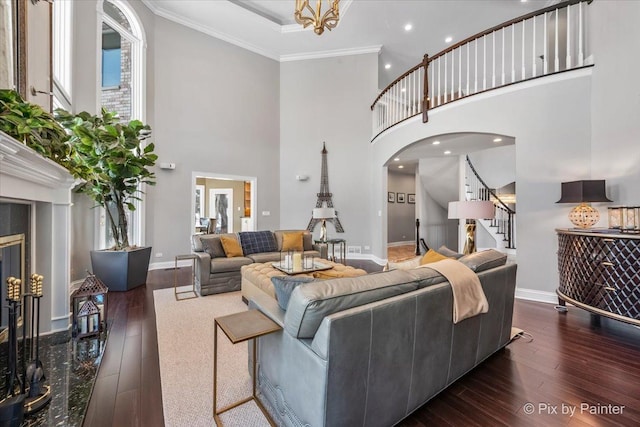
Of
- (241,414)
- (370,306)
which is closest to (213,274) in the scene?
(241,414)

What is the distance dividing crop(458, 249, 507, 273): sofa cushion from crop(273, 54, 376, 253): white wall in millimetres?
4593

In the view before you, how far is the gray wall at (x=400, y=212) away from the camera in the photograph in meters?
10.4

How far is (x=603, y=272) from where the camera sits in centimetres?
271

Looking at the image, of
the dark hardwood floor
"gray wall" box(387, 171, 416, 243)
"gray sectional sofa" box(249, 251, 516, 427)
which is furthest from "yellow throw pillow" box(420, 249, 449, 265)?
"gray wall" box(387, 171, 416, 243)

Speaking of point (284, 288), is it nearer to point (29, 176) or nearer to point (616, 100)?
point (29, 176)

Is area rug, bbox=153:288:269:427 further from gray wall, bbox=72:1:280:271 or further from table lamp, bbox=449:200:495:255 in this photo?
gray wall, bbox=72:1:280:271

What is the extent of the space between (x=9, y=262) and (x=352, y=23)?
22.1ft

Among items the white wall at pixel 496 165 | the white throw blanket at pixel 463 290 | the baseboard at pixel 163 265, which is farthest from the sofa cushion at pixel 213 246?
the white wall at pixel 496 165

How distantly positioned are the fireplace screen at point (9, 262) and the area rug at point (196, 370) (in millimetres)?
1066

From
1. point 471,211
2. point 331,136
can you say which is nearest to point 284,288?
point 471,211

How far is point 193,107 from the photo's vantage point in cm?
612

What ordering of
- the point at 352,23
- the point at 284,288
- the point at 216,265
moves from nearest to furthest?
the point at 284,288
the point at 216,265
the point at 352,23

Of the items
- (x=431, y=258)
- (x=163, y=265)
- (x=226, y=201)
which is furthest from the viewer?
(x=226, y=201)

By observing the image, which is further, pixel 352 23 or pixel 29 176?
pixel 352 23
